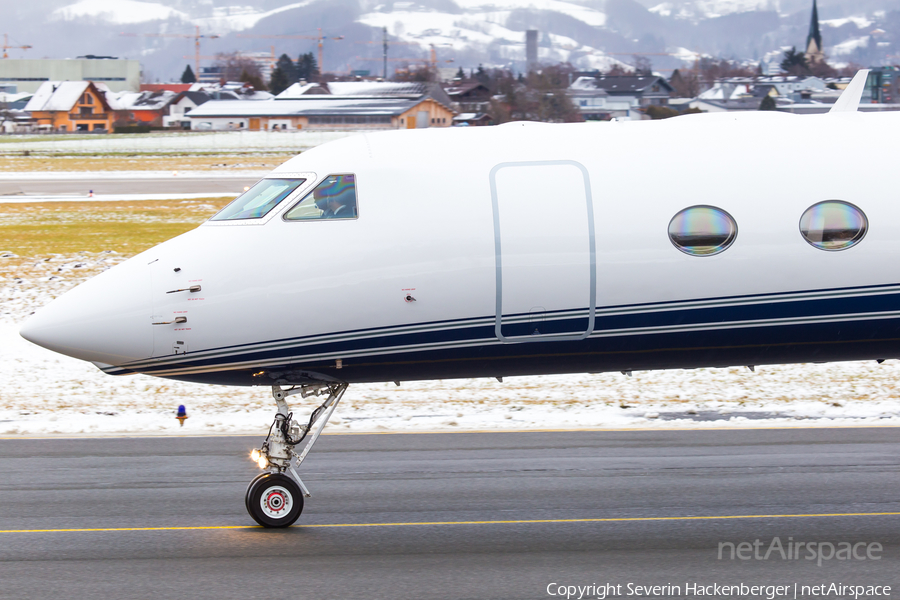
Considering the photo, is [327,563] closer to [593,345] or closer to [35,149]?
[593,345]

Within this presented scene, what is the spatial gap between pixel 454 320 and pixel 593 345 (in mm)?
1272

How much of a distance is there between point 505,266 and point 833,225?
2.91 metres

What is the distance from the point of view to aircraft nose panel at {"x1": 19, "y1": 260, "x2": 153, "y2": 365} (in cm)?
827

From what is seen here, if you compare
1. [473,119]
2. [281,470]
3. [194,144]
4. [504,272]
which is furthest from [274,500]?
[473,119]

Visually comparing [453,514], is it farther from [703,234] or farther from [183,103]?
[183,103]

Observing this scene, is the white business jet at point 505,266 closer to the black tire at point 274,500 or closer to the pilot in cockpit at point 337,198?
the pilot in cockpit at point 337,198

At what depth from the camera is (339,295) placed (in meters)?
8.47

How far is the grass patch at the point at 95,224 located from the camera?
25600 millimetres

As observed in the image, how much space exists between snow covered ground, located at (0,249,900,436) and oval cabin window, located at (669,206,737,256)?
16.5 feet

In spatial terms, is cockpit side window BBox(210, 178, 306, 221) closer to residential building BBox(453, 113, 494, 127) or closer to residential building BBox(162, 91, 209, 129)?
residential building BBox(453, 113, 494, 127)

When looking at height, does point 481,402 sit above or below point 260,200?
below

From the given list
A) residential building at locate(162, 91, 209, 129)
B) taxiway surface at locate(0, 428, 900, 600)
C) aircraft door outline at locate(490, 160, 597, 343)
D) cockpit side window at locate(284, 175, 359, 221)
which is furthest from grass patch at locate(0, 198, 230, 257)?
residential building at locate(162, 91, 209, 129)

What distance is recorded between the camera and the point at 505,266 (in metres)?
8.49

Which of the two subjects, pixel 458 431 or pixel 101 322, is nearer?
pixel 101 322
